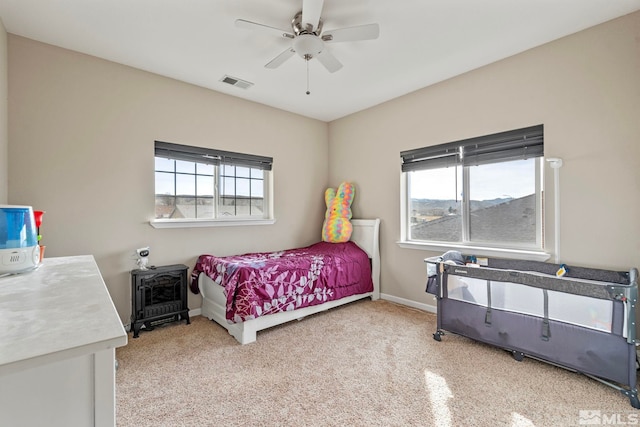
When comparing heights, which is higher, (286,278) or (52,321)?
(52,321)

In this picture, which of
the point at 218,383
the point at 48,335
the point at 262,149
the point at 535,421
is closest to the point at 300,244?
the point at 262,149

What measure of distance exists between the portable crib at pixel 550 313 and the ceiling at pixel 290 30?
6.01ft

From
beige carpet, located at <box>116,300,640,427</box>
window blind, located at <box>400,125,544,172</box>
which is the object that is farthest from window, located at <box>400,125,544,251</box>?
beige carpet, located at <box>116,300,640,427</box>

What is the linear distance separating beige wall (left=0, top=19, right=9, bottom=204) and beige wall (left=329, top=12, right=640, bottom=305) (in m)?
3.70

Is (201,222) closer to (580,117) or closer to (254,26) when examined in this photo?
(254,26)

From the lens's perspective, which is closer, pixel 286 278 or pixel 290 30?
pixel 290 30

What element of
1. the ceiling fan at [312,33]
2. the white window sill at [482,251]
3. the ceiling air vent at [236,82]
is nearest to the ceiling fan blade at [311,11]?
the ceiling fan at [312,33]

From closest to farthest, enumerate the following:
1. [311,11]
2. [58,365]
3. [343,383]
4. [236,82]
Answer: [58,365]
[311,11]
[343,383]
[236,82]

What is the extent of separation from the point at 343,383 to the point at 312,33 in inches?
93.9

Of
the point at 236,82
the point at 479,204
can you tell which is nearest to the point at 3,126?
the point at 236,82

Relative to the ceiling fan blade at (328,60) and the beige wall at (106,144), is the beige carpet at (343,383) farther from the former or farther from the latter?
the ceiling fan blade at (328,60)

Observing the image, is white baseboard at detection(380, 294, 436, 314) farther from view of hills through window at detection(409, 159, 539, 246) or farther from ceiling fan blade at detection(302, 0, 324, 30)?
ceiling fan blade at detection(302, 0, 324, 30)

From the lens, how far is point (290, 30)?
2.24 m

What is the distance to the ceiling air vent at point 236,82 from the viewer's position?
3.03 metres
